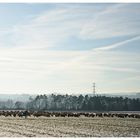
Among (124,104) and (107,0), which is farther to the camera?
(124,104)

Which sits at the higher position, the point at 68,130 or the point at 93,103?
the point at 93,103

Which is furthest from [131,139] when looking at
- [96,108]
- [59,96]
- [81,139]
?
[59,96]

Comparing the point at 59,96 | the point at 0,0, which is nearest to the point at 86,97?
the point at 59,96

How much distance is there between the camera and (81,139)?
20.3m

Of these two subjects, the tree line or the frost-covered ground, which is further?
the tree line

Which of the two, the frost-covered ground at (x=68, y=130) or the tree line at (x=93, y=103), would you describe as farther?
the tree line at (x=93, y=103)

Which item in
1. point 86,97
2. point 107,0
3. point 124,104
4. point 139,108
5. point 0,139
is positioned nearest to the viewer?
point 0,139

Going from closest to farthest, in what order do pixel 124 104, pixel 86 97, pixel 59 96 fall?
pixel 124 104 → pixel 86 97 → pixel 59 96

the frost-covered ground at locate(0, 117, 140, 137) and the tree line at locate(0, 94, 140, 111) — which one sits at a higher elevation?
→ the tree line at locate(0, 94, 140, 111)

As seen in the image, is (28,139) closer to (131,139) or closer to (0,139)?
(0,139)

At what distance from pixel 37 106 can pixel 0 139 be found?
104 m

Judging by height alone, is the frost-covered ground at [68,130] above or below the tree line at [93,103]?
below

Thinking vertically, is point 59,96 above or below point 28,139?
above

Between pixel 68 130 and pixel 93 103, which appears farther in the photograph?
pixel 93 103
